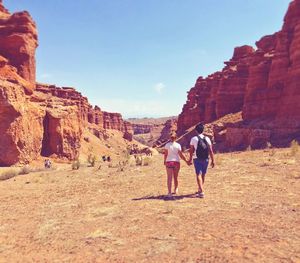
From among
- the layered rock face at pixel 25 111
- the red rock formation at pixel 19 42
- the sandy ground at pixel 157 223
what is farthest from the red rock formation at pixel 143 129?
the sandy ground at pixel 157 223

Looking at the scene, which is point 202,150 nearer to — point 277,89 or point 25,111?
point 25,111

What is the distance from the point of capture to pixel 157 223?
21.1ft

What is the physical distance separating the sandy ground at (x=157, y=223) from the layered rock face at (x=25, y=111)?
1560 centimetres

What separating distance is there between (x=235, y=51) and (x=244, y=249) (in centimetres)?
A: 5570

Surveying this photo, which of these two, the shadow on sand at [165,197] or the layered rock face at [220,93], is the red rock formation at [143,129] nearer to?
the layered rock face at [220,93]

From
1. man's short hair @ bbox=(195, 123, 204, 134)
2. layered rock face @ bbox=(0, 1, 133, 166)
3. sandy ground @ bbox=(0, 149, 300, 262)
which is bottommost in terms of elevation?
sandy ground @ bbox=(0, 149, 300, 262)

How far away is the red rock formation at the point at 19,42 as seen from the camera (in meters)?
32.1

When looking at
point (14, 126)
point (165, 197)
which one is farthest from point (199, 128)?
point (14, 126)

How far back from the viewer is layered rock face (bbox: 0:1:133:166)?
82.4 ft

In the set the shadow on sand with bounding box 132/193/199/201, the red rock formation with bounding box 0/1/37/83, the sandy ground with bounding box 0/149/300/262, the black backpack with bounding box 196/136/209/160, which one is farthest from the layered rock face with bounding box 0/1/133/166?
the black backpack with bounding box 196/136/209/160

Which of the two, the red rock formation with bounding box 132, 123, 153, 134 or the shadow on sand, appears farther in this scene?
the red rock formation with bounding box 132, 123, 153, 134

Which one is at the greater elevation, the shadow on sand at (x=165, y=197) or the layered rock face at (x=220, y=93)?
the layered rock face at (x=220, y=93)

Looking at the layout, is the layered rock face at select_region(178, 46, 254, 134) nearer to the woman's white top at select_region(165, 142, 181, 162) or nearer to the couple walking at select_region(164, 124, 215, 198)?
the couple walking at select_region(164, 124, 215, 198)

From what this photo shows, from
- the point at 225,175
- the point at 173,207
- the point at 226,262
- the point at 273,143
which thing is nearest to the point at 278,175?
the point at 225,175
